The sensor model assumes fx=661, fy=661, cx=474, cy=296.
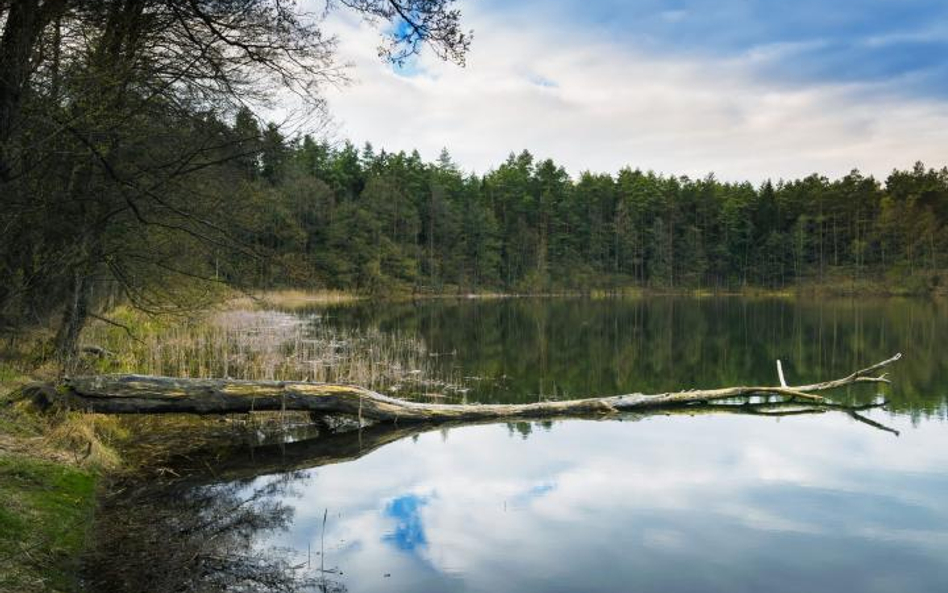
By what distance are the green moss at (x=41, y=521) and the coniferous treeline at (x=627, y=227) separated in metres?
54.4

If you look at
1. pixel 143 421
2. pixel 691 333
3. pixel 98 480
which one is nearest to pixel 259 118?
pixel 98 480

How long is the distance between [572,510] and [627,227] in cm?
7568

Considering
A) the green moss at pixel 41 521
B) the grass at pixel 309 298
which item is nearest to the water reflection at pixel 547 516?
the green moss at pixel 41 521

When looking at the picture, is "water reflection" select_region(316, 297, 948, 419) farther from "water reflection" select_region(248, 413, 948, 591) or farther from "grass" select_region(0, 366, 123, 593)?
"grass" select_region(0, 366, 123, 593)

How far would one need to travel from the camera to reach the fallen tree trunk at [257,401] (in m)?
9.48

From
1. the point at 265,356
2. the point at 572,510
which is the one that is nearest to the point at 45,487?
the point at 572,510

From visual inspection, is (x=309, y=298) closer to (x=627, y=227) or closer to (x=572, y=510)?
(x=627, y=227)

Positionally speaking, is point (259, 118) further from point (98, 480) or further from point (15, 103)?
point (98, 480)

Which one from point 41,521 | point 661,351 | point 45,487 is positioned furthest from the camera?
point 661,351

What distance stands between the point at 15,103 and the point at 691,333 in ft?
99.5

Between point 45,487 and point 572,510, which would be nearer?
point 45,487

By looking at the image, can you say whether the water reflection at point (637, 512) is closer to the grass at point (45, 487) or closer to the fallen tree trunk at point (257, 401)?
the fallen tree trunk at point (257, 401)

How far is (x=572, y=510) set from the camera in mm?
8031

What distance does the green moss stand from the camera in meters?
4.71
